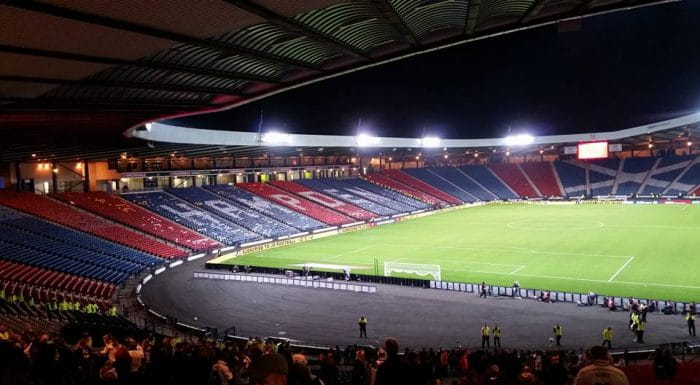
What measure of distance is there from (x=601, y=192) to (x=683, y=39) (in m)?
25.6

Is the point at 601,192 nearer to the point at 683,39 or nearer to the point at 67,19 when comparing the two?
the point at 683,39

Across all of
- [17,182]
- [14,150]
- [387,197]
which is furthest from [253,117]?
[14,150]

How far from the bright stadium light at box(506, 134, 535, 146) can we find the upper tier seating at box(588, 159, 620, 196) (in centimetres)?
1523

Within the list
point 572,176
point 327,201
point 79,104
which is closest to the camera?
point 79,104

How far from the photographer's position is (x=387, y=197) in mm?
77938

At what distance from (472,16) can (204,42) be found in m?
5.97

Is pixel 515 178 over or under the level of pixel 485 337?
over

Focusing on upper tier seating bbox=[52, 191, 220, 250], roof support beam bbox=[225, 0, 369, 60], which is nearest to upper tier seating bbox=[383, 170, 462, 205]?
upper tier seating bbox=[52, 191, 220, 250]

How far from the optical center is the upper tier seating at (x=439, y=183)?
290ft

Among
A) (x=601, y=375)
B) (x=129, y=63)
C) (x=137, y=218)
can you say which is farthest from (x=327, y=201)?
(x=601, y=375)

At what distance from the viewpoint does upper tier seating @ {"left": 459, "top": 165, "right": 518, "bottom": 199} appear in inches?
3615

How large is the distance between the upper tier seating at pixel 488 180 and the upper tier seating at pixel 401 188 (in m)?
14.6

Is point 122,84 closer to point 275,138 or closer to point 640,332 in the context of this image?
point 640,332

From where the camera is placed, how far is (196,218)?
Answer: 53.1 m
